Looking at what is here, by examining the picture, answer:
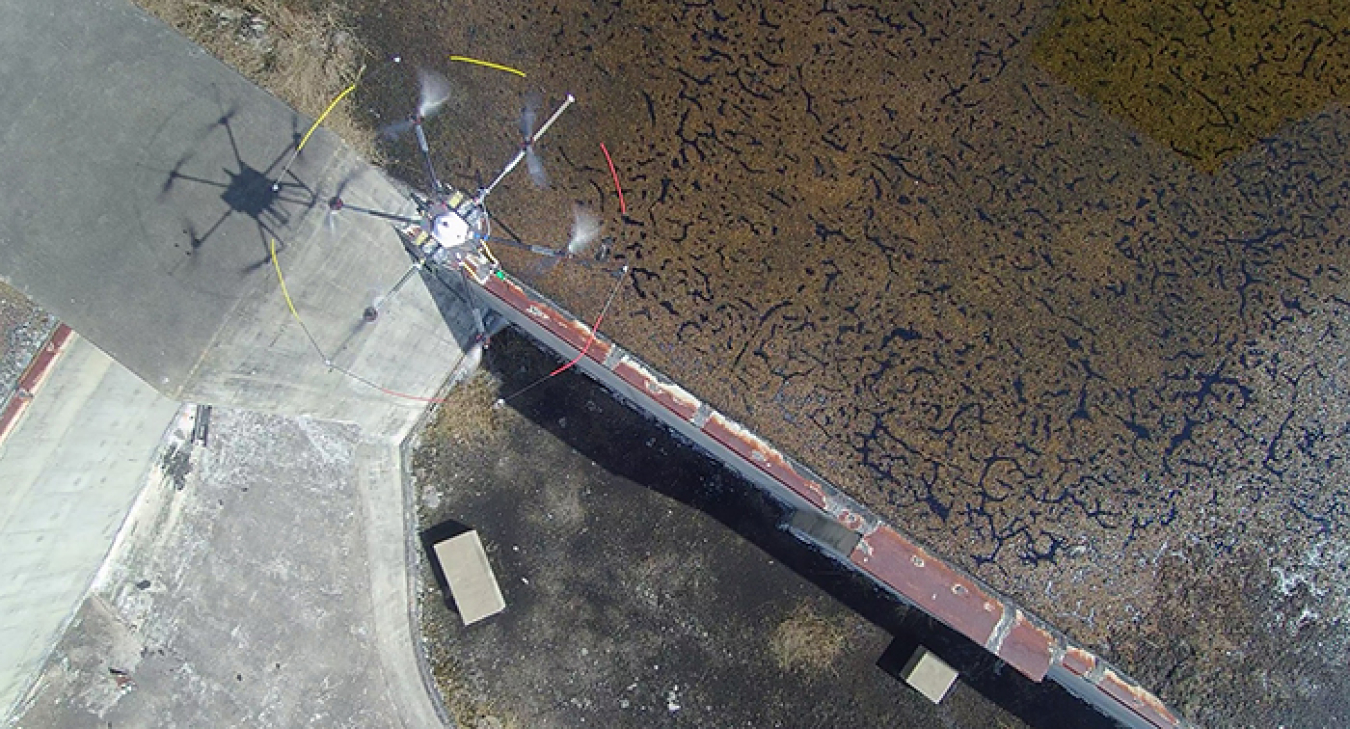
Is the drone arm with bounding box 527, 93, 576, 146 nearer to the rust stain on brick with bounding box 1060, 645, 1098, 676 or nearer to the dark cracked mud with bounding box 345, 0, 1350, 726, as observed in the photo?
the dark cracked mud with bounding box 345, 0, 1350, 726

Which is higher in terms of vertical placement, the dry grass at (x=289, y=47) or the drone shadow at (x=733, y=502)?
the dry grass at (x=289, y=47)

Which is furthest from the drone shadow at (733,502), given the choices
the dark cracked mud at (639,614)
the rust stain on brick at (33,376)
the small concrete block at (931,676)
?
the rust stain on brick at (33,376)

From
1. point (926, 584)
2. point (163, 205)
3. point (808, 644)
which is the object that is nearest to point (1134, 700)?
point (926, 584)

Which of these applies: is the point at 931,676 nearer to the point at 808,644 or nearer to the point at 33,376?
the point at 808,644

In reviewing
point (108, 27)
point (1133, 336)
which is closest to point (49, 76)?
point (108, 27)

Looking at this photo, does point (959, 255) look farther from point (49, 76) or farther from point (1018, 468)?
point (49, 76)

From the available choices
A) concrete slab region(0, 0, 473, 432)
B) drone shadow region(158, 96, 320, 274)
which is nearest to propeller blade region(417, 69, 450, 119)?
concrete slab region(0, 0, 473, 432)

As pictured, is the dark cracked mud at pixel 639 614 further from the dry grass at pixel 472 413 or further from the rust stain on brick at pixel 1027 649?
the rust stain on brick at pixel 1027 649
